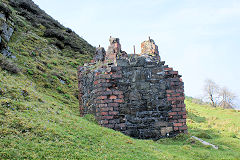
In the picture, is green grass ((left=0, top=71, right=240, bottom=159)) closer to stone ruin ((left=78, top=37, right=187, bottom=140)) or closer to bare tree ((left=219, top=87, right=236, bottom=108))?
stone ruin ((left=78, top=37, right=187, bottom=140))

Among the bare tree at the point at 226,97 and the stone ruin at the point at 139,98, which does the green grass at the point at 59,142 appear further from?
the bare tree at the point at 226,97

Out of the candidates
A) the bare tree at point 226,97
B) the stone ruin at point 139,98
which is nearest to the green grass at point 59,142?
the stone ruin at point 139,98

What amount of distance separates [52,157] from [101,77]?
3.44m

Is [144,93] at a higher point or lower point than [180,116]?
higher

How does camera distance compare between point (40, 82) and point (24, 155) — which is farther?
point (40, 82)

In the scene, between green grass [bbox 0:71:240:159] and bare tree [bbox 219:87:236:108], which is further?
bare tree [bbox 219:87:236:108]

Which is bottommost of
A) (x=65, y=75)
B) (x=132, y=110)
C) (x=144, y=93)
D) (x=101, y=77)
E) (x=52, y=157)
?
(x=52, y=157)

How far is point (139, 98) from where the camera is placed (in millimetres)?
6168

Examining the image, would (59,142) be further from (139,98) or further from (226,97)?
(226,97)

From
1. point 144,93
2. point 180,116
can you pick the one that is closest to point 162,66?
point 144,93

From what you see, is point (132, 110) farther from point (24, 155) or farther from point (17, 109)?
point (24, 155)

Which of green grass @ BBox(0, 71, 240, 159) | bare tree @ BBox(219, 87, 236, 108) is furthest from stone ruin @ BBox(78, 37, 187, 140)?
bare tree @ BBox(219, 87, 236, 108)

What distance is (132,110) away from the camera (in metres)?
6.07

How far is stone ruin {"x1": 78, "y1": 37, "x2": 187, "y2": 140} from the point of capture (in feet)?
19.4
